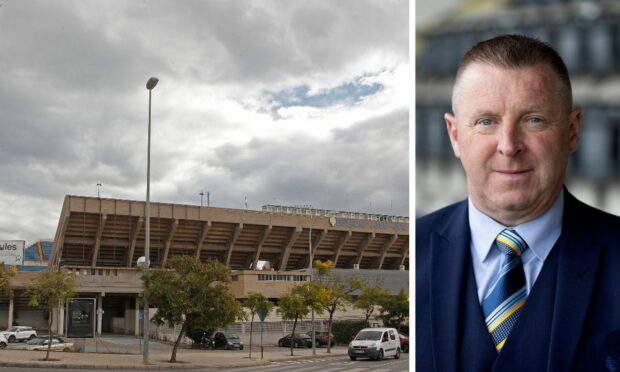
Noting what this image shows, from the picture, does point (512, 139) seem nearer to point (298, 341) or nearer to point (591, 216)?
point (591, 216)

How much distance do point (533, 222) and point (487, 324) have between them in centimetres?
33

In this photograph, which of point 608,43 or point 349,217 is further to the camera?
point 349,217

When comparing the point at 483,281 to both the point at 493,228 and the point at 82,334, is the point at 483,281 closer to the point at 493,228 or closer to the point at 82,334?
the point at 493,228

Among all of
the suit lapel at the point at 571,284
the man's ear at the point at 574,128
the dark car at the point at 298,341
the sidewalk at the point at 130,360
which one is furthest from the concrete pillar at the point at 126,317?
the man's ear at the point at 574,128

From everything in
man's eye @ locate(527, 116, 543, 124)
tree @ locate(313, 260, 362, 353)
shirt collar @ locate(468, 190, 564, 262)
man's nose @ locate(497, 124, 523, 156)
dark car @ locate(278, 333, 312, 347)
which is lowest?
dark car @ locate(278, 333, 312, 347)

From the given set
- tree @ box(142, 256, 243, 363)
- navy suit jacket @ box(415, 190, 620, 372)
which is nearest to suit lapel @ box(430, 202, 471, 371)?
navy suit jacket @ box(415, 190, 620, 372)

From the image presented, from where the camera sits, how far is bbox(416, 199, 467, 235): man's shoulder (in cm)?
197

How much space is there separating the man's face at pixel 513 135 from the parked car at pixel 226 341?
754 centimetres

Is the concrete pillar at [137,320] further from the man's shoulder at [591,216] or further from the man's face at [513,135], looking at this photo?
the man's shoulder at [591,216]

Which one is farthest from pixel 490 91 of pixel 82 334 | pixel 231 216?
pixel 231 216

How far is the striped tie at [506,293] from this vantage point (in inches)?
74.1

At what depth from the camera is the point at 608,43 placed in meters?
1.77

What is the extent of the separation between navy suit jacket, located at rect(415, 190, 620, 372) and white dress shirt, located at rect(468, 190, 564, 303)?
19 millimetres

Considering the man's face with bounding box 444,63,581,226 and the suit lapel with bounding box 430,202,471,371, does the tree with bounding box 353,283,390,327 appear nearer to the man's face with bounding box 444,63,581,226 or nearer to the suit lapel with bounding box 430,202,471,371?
the suit lapel with bounding box 430,202,471,371
